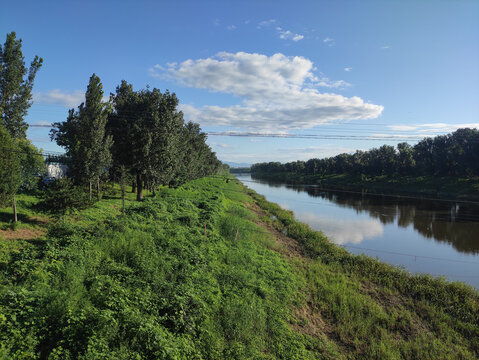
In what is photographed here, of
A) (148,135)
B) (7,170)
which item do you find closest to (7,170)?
(7,170)

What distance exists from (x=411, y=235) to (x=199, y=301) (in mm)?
28749

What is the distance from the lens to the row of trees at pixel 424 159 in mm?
71562

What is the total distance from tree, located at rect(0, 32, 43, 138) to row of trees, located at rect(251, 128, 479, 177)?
84397 mm

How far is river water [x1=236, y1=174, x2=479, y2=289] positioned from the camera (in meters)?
20.0

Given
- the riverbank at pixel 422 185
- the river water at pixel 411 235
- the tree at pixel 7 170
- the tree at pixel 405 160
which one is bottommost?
the river water at pixel 411 235

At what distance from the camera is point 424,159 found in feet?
273

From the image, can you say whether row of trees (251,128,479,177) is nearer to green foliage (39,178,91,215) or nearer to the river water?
the river water

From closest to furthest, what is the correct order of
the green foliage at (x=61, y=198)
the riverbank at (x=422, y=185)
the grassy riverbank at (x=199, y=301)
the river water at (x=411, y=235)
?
1. the grassy riverbank at (x=199, y=301)
2. the green foliage at (x=61, y=198)
3. the river water at (x=411, y=235)
4. the riverbank at (x=422, y=185)

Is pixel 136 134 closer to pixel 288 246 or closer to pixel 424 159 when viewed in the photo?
pixel 288 246

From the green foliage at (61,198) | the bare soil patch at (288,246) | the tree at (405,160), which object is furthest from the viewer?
the tree at (405,160)

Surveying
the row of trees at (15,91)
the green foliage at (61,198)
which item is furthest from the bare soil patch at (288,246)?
the row of trees at (15,91)

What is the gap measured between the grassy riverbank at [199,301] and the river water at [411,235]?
5.72 meters

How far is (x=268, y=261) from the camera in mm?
Result: 15672

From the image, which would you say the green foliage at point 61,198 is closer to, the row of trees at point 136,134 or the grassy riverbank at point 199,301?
the grassy riverbank at point 199,301
